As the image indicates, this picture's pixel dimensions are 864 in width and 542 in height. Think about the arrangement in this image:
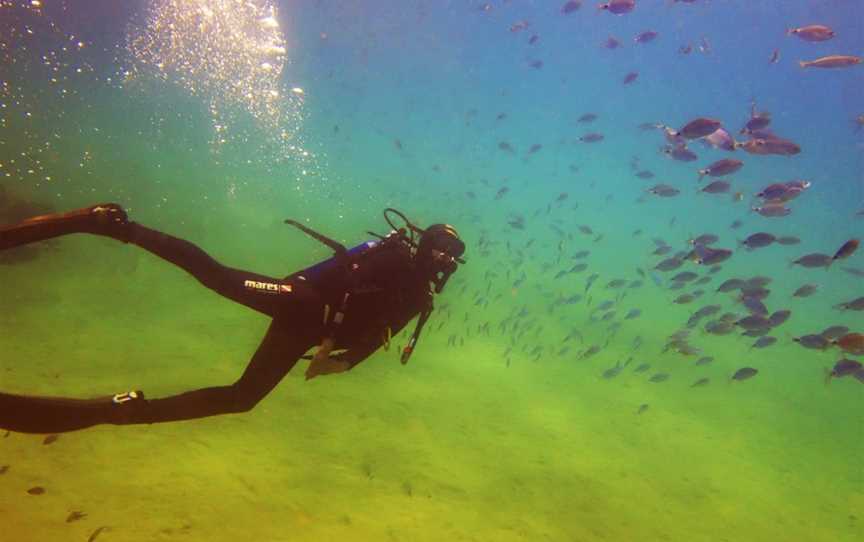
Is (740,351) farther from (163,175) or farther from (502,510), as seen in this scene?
(163,175)

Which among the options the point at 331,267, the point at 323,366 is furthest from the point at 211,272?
the point at 323,366

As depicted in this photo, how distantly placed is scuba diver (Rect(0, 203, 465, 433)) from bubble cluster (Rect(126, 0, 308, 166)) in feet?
104

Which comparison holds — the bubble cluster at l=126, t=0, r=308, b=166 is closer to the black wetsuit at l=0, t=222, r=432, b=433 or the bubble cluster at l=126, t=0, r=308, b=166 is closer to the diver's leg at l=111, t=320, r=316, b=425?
the black wetsuit at l=0, t=222, r=432, b=433

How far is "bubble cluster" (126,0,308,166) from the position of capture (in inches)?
1275

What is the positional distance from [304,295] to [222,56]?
143 feet

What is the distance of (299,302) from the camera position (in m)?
3.94

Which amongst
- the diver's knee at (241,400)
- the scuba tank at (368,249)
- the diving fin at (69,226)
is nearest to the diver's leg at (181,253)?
the diving fin at (69,226)

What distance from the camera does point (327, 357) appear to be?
3850mm

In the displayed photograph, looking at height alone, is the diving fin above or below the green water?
above

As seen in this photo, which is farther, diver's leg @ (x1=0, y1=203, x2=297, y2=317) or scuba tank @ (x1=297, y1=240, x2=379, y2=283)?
scuba tank @ (x1=297, y1=240, x2=379, y2=283)

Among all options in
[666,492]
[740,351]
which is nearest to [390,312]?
[666,492]

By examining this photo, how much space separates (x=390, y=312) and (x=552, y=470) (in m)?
5.22

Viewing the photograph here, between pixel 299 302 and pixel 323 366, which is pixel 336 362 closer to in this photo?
pixel 323 366

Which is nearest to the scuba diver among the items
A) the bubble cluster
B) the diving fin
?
the diving fin
